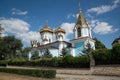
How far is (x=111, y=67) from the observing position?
66.3 ft

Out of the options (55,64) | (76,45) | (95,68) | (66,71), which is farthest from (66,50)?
(95,68)

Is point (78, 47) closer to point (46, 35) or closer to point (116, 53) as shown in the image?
point (46, 35)

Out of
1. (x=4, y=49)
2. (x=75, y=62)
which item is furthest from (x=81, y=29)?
(x=4, y=49)

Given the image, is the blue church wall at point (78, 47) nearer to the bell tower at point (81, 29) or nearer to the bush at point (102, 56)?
the bell tower at point (81, 29)

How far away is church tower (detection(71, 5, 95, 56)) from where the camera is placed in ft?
145

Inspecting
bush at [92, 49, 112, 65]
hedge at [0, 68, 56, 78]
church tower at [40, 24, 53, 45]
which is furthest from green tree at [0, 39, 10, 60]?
bush at [92, 49, 112, 65]

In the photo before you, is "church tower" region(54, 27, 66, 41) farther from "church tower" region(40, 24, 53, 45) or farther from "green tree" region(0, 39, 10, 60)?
"green tree" region(0, 39, 10, 60)

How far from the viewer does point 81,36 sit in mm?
44688

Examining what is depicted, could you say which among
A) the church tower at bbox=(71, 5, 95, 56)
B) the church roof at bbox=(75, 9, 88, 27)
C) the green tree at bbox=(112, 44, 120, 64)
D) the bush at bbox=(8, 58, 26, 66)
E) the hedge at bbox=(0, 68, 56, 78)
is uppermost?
the church roof at bbox=(75, 9, 88, 27)

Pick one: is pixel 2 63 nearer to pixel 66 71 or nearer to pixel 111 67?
pixel 66 71

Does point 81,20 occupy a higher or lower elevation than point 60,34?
higher

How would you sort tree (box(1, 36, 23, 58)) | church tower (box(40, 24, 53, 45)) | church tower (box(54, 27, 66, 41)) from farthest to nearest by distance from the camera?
church tower (box(40, 24, 53, 45)), tree (box(1, 36, 23, 58)), church tower (box(54, 27, 66, 41))

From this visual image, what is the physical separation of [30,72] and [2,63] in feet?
96.2

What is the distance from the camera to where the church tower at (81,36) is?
145 feet
